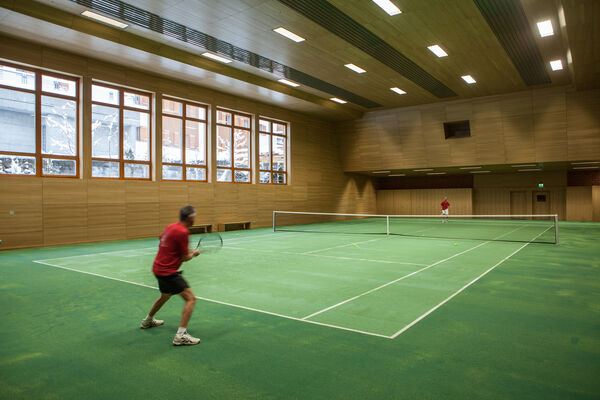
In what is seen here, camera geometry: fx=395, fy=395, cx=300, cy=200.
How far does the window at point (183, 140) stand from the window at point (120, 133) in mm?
840

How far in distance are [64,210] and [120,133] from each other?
3.81 meters

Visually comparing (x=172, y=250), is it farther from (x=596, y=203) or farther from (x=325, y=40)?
(x=596, y=203)

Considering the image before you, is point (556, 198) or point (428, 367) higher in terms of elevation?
point (556, 198)

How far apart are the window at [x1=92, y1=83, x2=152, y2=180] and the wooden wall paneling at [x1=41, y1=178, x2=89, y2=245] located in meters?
1.09

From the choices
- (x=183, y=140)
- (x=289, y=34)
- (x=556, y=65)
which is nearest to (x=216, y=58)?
(x=289, y=34)

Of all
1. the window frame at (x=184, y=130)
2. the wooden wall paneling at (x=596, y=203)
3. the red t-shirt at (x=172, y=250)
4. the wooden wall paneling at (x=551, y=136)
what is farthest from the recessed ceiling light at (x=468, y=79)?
the red t-shirt at (x=172, y=250)

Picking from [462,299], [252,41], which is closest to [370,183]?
[252,41]

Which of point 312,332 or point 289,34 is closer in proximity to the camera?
point 312,332

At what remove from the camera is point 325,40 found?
1430cm

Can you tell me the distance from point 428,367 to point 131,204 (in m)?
15.3

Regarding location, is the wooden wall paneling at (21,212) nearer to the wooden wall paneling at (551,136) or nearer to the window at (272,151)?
the window at (272,151)

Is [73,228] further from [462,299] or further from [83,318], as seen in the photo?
[462,299]

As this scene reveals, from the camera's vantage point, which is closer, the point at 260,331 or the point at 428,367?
the point at 428,367

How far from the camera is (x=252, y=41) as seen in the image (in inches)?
569
